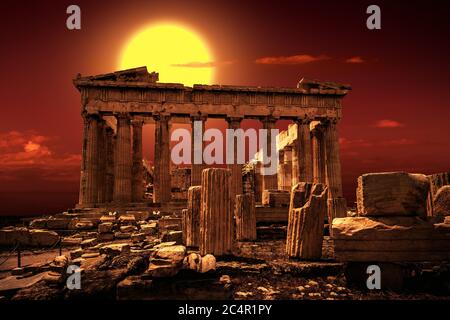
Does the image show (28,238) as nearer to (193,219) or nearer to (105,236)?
(105,236)

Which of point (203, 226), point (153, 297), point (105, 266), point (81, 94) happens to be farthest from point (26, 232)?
point (81, 94)

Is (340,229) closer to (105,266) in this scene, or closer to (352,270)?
(352,270)

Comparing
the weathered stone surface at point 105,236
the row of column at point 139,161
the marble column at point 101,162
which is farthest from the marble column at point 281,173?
the weathered stone surface at point 105,236

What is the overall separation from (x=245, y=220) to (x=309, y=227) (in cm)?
393

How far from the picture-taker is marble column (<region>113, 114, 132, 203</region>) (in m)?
19.9

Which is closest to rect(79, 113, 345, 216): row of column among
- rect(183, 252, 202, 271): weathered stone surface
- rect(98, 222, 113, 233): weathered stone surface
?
rect(98, 222, 113, 233): weathered stone surface

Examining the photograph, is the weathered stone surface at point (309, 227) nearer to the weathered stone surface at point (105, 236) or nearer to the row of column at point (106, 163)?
the weathered stone surface at point (105, 236)

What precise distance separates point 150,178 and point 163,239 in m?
23.0

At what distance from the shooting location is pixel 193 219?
806cm

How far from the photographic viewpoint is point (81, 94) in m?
20.3

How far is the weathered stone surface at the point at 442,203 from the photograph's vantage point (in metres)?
7.50

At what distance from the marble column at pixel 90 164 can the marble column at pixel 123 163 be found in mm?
1287

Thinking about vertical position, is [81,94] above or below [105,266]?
above

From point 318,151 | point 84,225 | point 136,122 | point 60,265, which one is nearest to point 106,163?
point 136,122
